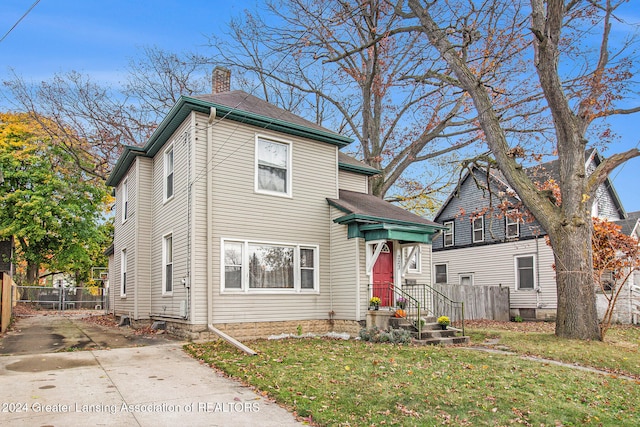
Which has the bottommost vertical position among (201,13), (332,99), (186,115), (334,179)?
(334,179)

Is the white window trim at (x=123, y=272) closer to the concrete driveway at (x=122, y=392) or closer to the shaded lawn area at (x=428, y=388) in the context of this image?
the concrete driveway at (x=122, y=392)

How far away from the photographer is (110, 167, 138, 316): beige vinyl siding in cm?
1570

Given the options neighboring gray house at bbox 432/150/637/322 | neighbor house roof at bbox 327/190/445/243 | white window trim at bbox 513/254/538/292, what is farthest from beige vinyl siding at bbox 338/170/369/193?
white window trim at bbox 513/254/538/292

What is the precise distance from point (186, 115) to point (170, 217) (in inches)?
116

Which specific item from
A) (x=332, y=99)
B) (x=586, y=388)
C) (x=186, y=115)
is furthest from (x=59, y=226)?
(x=586, y=388)

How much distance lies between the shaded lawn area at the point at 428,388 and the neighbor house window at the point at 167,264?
13.3ft

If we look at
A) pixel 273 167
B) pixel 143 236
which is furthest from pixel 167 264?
pixel 273 167

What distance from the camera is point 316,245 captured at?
13797 millimetres

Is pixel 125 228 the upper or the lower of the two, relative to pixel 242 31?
lower

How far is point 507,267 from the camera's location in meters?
24.8

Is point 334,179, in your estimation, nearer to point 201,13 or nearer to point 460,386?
point 201,13

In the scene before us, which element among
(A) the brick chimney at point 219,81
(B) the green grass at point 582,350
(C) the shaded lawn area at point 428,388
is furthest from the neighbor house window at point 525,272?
(A) the brick chimney at point 219,81

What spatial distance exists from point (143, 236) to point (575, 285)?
40.8 ft

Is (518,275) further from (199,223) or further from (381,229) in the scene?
(199,223)
